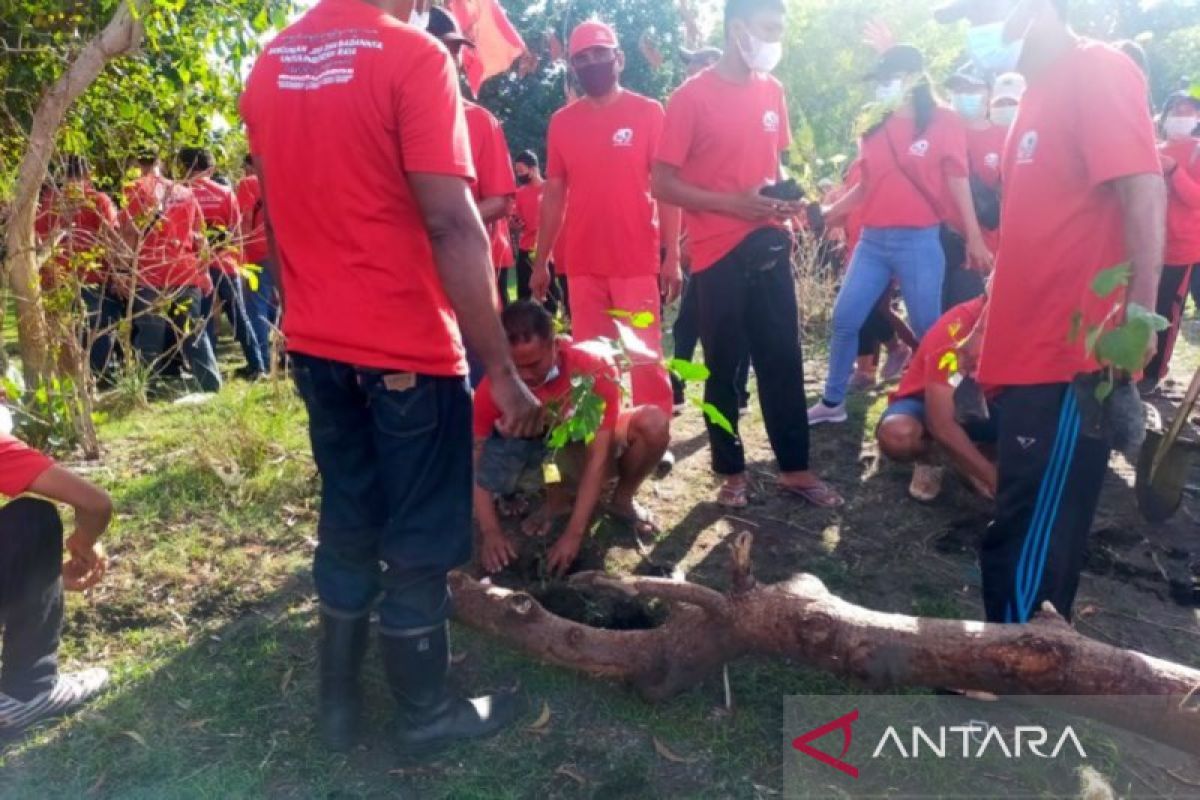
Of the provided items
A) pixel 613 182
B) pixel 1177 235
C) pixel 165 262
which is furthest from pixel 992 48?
pixel 165 262

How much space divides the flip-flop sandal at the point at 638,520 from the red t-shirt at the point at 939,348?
1254mm

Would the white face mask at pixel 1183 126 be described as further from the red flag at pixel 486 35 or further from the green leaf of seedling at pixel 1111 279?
the green leaf of seedling at pixel 1111 279

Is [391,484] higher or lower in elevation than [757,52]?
lower

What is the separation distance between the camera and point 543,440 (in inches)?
126

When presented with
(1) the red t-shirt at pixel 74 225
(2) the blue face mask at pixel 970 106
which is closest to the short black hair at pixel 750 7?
(2) the blue face mask at pixel 970 106

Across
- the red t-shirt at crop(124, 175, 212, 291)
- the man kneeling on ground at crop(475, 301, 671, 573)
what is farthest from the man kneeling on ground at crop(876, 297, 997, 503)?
the red t-shirt at crop(124, 175, 212, 291)

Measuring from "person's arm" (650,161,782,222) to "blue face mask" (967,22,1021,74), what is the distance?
86cm

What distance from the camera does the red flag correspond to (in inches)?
196

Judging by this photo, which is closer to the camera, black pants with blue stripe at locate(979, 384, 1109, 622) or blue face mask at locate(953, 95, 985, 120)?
black pants with blue stripe at locate(979, 384, 1109, 622)

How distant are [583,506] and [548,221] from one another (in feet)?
6.43

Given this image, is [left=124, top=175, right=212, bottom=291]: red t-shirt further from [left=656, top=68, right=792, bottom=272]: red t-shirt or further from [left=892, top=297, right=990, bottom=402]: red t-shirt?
[left=892, top=297, right=990, bottom=402]: red t-shirt

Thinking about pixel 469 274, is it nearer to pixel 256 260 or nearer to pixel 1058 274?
pixel 1058 274

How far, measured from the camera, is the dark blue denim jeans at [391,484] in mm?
2105

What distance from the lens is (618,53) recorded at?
4.13 metres
